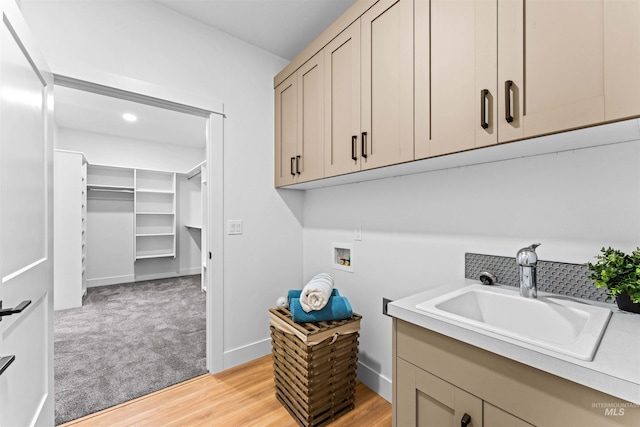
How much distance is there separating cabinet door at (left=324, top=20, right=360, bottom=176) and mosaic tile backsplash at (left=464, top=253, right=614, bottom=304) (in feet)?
2.58

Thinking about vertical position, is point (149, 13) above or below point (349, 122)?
above

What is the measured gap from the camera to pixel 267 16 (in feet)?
6.28

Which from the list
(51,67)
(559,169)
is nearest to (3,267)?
(51,67)

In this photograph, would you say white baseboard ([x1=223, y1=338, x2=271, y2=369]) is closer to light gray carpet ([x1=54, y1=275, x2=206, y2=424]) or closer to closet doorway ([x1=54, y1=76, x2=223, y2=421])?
closet doorway ([x1=54, y1=76, x2=223, y2=421])

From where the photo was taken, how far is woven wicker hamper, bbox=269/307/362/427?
4.89ft

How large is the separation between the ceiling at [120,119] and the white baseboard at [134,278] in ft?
7.90

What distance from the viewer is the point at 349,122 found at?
5.23 feet

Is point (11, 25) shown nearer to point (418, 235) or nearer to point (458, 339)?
point (458, 339)

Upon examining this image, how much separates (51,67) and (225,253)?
4.77 feet

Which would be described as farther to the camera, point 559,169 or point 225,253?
point 225,253

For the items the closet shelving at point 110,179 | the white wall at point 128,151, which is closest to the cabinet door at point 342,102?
the white wall at point 128,151

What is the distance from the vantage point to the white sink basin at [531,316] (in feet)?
2.35
